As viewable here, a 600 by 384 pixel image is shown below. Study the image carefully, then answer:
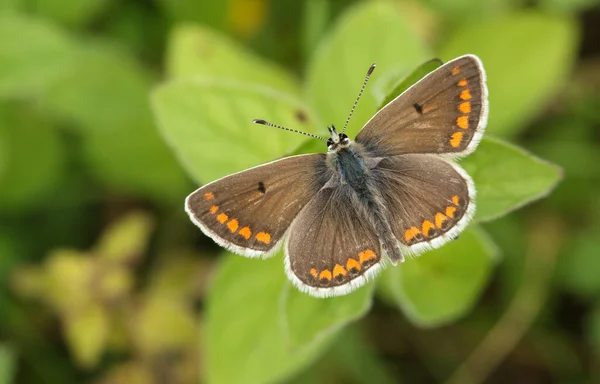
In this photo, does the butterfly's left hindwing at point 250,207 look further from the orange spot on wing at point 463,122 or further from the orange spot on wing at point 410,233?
the orange spot on wing at point 463,122

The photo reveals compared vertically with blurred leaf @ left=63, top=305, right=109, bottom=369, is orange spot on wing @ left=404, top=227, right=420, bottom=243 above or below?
above

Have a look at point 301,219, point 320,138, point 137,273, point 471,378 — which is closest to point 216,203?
point 301,219

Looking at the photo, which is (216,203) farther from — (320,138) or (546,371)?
(546,371)

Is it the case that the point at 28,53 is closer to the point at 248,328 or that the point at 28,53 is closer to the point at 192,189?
the point at 192,189

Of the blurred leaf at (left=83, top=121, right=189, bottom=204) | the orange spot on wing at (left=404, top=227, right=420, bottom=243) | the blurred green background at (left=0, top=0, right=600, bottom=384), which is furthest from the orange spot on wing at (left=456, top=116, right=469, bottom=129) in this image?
the blurred leaf at (left=83, top=121, right=189, bottom=204)

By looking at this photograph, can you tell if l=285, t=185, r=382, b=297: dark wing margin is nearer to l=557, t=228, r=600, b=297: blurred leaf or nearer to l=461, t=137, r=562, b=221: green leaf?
l=461, t=137, r=562, b=221: green leaf

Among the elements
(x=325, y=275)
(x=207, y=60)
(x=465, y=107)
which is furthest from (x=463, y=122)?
(x=207, y=60)
